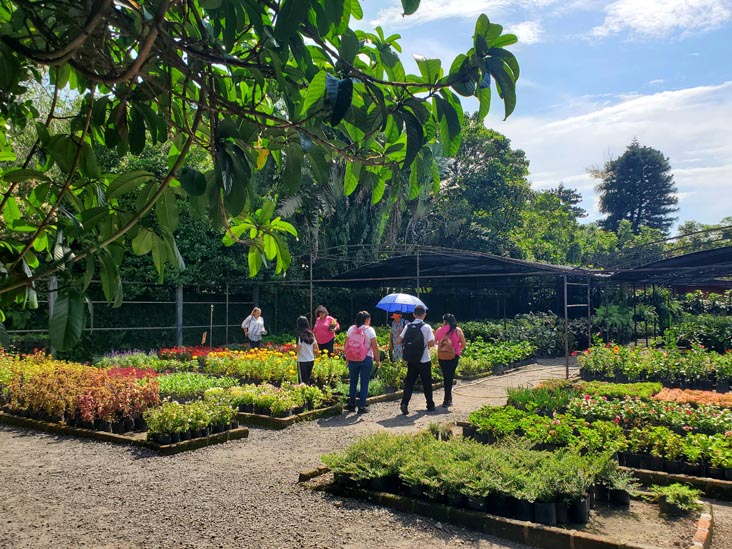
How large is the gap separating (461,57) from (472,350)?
14306mm

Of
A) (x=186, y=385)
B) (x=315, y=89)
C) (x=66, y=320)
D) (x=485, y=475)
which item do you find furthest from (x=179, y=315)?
(x=315, y=89)

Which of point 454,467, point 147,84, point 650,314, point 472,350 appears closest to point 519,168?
point 650,314

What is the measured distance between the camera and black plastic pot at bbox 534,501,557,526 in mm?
4512

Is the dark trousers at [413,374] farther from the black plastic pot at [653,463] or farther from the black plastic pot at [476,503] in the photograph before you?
the black plastic pot at [476,503]

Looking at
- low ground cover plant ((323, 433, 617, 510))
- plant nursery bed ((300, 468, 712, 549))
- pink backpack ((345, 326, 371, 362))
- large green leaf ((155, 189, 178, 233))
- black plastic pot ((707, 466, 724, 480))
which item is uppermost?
large green leaf ((155, 189, 178, 233))

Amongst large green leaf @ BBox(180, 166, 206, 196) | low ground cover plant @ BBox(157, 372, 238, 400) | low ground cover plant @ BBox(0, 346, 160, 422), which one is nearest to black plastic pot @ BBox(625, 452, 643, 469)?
large green leaf @ BBox(180, 166, 206, 196)

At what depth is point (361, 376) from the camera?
952 centimetres

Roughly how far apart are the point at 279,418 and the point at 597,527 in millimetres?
5024

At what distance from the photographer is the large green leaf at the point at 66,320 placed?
1.61 meters

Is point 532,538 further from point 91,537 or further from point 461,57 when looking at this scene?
point 461,57

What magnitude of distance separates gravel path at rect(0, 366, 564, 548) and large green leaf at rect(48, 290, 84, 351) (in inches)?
127

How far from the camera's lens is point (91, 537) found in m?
4.49

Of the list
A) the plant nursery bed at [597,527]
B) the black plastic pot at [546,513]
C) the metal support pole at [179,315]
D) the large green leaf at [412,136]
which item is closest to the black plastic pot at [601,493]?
the plant nursery bed at [597,527]

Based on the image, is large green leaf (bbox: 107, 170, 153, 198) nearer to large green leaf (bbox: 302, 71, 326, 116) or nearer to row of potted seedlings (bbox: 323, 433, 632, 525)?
large green leaf (bbox: 302, 71, 326, 116)
